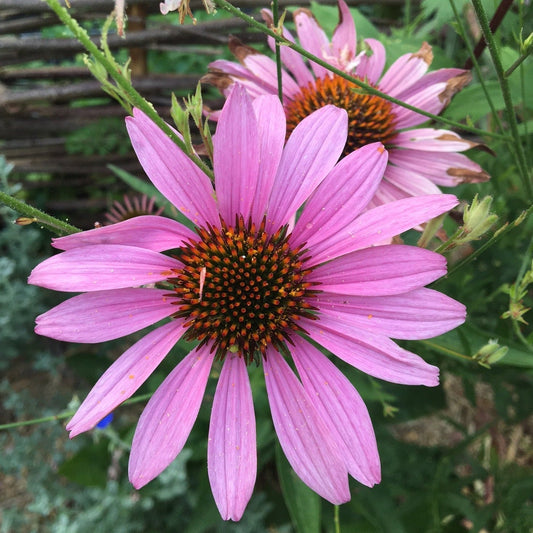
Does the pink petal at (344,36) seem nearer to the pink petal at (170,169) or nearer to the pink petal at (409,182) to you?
the pink petal at (409,182)

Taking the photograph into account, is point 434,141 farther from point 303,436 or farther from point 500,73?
point 303,436

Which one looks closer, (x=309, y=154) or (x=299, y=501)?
(x=309, y=154)

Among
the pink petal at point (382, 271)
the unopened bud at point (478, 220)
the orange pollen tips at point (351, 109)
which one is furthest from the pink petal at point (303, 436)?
the orange pollen tips at point (351, 109)

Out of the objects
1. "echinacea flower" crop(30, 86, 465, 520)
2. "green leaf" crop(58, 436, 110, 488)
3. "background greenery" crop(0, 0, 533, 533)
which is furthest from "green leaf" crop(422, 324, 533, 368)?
"green leaf" crop(58, 436, 110, 488)

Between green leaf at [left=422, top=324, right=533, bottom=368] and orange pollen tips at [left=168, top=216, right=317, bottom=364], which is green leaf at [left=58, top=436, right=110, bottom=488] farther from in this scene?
green leaf at [left=422, top=324, right=533, bottom=368]

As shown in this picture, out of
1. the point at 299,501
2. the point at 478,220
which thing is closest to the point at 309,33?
the point at 478,220

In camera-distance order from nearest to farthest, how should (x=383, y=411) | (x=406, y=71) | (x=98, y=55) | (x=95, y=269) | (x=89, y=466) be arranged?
(x=98, y=55)
(x=95, y=269)
(x=406, y=71)
(x=383, y=411)
(x=89, y=466)

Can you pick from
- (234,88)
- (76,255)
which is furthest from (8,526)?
(234,88)
